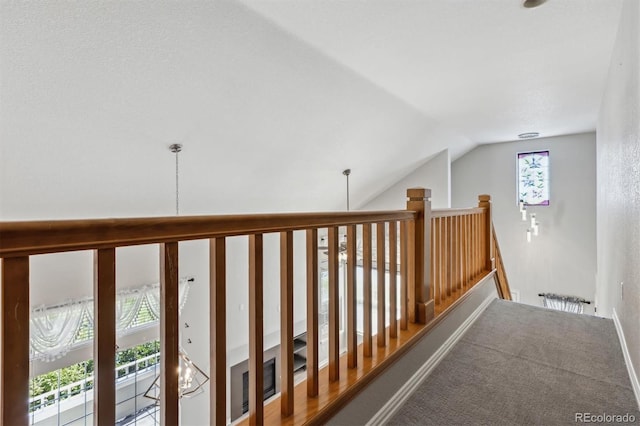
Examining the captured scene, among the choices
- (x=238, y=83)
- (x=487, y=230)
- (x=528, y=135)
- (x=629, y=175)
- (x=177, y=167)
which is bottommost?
(x=487, y=230)

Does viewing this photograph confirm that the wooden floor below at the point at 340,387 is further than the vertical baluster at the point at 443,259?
No

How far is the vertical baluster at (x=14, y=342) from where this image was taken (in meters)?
0.62

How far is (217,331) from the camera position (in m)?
1.02

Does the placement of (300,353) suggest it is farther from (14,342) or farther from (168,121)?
(14,342)

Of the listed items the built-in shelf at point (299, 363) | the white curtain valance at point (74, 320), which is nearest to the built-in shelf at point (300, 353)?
the built-in shelf at point (299, 363)

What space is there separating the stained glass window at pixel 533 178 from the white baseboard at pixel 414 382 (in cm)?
508

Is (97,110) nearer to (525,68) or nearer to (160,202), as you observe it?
(160,202)

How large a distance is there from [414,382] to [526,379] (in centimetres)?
63

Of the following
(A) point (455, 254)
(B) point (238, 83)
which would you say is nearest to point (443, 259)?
(A) point (455, 254)

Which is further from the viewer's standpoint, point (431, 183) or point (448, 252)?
point (431, 183)

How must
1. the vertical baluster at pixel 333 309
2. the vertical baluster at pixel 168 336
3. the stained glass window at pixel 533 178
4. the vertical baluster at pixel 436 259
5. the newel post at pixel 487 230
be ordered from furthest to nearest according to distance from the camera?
the stained glass window at pixel 533 178
the newel post at pixel 487 230
the vertical baluster at pixel 436 259
the vertical baluster at pixel 333 309
the vertical baluster at pixel 168 336

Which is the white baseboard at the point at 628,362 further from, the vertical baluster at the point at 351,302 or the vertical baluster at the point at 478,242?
the vertical baluster at the point at 351,302

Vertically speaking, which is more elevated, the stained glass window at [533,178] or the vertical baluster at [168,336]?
the stained glass window at [533,178]

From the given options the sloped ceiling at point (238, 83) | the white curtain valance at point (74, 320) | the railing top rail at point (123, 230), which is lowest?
the white curtain valance at point (74, 320)
